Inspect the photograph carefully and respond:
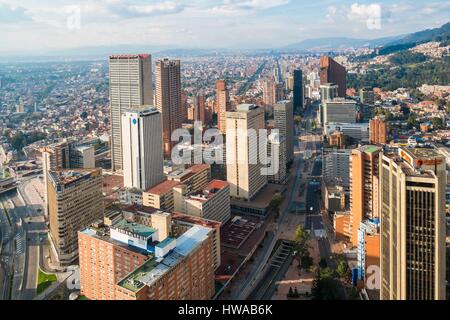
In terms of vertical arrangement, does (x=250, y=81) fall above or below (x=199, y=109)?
above

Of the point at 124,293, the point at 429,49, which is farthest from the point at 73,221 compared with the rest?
the point at 429,49

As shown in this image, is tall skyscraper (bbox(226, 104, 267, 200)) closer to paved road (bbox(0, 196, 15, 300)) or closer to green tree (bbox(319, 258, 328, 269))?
green tree (bbox(319, 258, 328, 269))

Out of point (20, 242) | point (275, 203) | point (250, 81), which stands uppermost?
point (250, 81)

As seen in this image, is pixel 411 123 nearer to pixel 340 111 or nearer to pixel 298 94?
pixel 340 111

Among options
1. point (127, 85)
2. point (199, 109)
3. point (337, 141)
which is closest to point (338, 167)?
point (337, 141)
